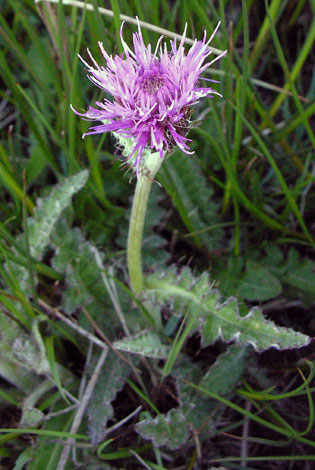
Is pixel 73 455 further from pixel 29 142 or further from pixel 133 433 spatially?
pixel 29 142

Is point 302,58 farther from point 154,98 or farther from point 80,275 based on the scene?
point 80,275

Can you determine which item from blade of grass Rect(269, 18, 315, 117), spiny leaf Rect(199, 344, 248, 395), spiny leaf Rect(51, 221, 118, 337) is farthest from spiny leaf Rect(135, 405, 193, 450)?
blade of grass Rect(269, 18, 315, 117)

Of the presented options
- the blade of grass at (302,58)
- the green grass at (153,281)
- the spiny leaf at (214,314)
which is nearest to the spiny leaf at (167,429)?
the green grass at (153,281)

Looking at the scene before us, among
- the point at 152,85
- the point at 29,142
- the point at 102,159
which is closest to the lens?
the point at 152,85

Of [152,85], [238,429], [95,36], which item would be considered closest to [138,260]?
[152,85]

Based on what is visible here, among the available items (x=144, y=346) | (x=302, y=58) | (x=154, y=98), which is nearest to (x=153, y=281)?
(x=144, y=346)
